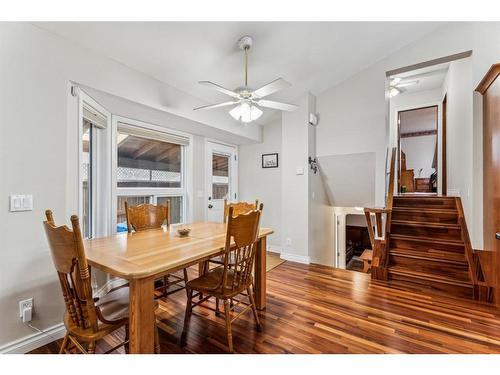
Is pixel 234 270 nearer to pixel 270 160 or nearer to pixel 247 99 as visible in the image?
pixel 247 99

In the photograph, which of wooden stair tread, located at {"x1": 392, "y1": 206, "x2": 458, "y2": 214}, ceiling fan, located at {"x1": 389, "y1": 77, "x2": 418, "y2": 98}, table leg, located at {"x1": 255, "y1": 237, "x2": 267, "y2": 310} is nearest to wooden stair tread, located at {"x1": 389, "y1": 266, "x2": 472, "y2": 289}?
wooden stair tread, located at {"x1": 392, "y1": 206, "x2": 458, "y2": 214}

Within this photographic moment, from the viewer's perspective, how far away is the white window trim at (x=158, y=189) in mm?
2785

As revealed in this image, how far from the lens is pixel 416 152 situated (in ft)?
23.7

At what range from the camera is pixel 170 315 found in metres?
2.21

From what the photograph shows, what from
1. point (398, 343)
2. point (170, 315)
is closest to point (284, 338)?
point (398, 343)

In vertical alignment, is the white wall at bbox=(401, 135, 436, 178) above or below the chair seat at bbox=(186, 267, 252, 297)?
above

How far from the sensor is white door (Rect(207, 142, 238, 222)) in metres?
4.20

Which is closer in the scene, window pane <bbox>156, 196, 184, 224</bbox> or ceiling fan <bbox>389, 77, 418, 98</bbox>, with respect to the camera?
window pane <bbox>156, 196, 184, 224</bbox>

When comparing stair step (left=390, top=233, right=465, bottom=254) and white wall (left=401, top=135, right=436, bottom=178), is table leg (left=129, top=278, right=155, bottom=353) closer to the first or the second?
stair step (left=390, top=233, right=465, bottom=254)

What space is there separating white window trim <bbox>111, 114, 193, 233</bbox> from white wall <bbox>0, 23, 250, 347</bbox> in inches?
30.2

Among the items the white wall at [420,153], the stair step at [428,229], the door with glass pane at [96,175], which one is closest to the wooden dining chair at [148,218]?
the door with glass pane at [96,175]

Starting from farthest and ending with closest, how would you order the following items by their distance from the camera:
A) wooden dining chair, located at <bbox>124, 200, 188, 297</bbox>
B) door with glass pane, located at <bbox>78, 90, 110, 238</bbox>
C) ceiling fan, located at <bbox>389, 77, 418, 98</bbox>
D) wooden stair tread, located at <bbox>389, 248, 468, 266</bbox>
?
ceiling fan, located at <bbox>389, 77, 418, 98</bbox> < wooden stair tread, located at <bbox>389, 248, 468, 266</bbox> < door with glass pane, located at <bbox>78, 90, 110, 238</bbox> < wooden dining chair, located at <bbox>124, 200, 188, 297</bbox>

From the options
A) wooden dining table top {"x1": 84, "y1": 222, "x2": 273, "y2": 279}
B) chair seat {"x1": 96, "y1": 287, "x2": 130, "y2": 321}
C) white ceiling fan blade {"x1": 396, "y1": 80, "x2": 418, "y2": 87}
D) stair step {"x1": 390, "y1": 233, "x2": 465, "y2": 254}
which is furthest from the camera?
white ceiling fan blade {"x1": 396, "y1": 80, "x2": 418, "y2": 87}

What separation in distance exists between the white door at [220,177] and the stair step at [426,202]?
2971 mm
